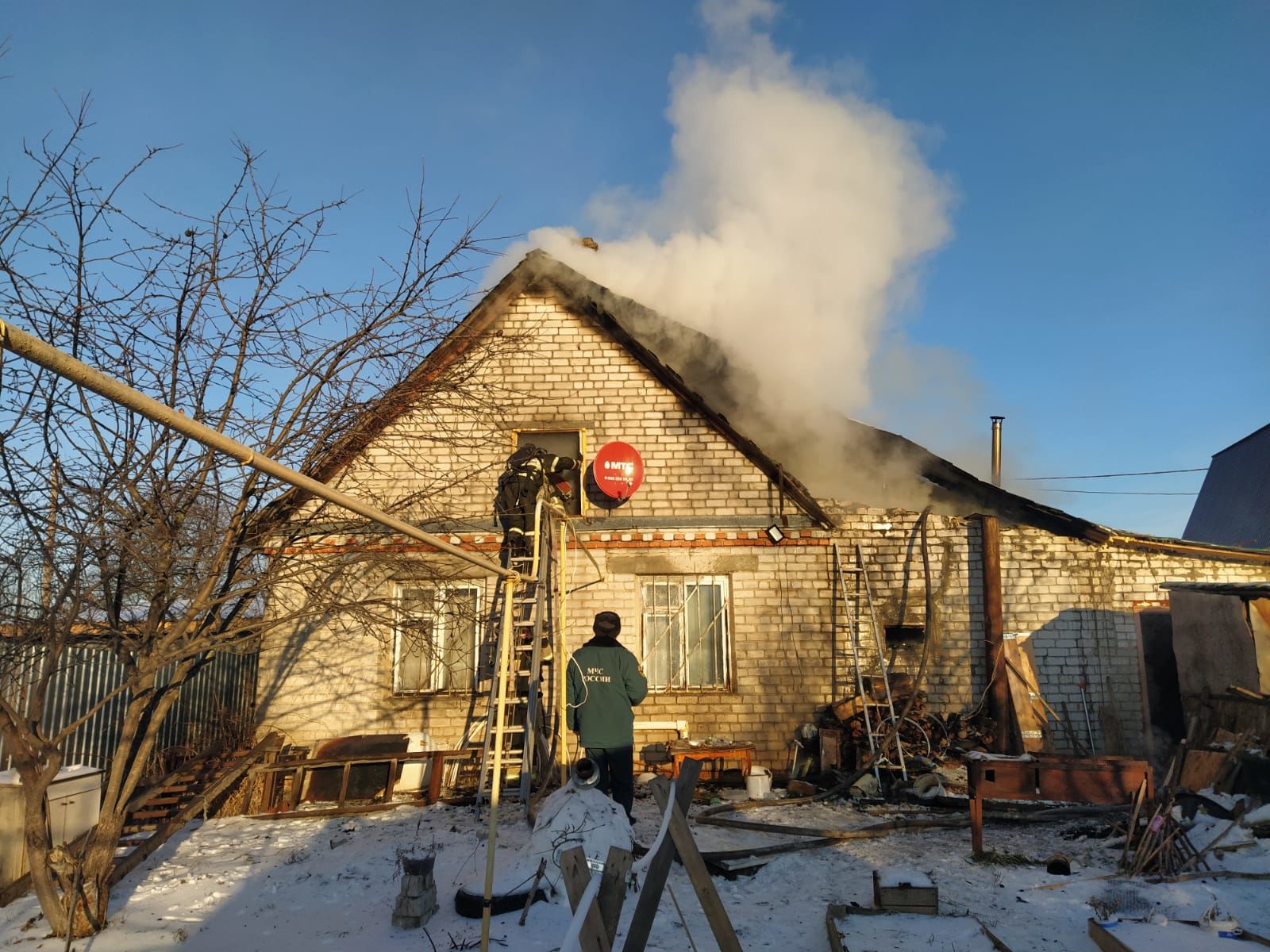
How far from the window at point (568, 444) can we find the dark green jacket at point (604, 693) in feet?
12.8

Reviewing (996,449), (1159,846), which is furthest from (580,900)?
(996,449)

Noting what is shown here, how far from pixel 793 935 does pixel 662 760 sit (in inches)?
183

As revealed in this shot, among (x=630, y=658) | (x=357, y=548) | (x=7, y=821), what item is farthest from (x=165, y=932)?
(x=630, y=658)

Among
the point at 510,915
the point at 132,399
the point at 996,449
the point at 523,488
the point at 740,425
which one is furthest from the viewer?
the point at 996,449

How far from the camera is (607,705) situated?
7277 millimetres

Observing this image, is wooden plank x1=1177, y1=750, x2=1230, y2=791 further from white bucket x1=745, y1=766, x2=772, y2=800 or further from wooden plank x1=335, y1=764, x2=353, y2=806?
wooden plank x1=335, y1=764, x2=353, y2=806

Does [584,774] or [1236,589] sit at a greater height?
[1236,589]

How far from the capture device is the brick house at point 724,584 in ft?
35.3

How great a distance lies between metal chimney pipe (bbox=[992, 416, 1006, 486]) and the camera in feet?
54.0

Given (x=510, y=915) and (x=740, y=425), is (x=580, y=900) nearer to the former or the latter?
(x=510, y=915)

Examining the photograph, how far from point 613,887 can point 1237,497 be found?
22.9 metres

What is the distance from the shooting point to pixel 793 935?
5.34 meters

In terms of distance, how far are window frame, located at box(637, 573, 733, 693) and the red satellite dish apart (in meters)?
1.16

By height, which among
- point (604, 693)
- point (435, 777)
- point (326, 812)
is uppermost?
point (604, 693)
